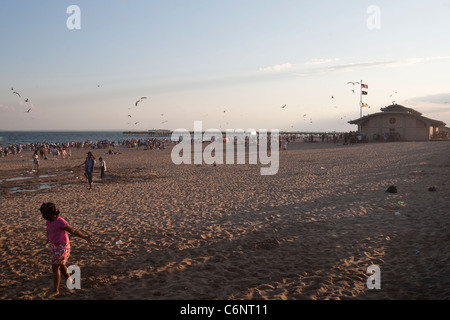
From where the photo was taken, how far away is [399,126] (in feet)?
156

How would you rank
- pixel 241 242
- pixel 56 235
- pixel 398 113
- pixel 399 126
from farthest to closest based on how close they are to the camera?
pixel 399 126 → pixel 398 113 → pixel 241 242 → pixel 56 235

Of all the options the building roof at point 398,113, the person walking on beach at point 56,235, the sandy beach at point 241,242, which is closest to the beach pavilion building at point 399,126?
the building roof at point 398,113

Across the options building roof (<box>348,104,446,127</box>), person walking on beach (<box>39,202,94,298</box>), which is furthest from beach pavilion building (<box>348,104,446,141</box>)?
person walking on beach (<box>39,202,94,298</box>)

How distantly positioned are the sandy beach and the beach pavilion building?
113 ft

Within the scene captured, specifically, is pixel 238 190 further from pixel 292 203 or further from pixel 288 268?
pixel 288 268

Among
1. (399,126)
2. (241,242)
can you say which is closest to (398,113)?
(399,126)

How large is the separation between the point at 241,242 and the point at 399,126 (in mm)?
46743

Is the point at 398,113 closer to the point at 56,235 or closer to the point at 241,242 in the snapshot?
the point at 241,242

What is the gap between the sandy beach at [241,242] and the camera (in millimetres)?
5836

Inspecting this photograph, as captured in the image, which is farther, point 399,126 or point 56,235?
point 399,126

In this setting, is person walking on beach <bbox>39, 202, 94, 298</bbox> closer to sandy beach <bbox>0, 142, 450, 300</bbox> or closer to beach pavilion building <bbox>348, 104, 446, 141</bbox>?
sandy beach <bbox>0, 142, 450, 300</bbox>

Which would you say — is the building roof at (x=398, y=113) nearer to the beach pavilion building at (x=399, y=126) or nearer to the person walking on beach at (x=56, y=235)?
the beach pavilion building at (x=399, y=126)

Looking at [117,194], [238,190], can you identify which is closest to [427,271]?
[238,190]
